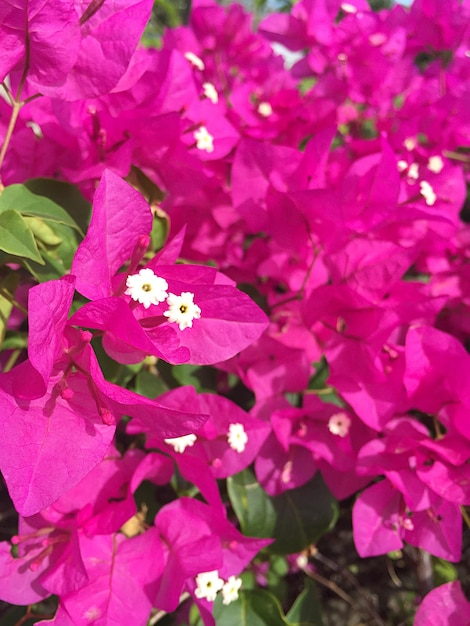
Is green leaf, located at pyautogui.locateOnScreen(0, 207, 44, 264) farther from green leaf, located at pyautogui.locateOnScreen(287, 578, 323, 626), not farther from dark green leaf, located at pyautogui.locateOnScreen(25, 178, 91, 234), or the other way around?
green leaf, located at pyautogui.locateOnScreen(287, 578, 323, 626)

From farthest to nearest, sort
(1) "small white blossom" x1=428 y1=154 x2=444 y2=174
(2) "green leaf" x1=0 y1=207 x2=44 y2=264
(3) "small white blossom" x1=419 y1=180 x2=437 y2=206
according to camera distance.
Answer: (1) "small white blossom" x1=428 y1=154 x2=444 y2=174
(3) "small white blossom" x1=419 y1=180 x2=437 y2=206
(2) "green leaf" x1=0 y1=207 x2=44 y2=264

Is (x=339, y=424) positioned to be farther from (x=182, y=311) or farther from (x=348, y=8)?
(x=348, y=8)

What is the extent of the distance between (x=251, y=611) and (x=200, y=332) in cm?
48

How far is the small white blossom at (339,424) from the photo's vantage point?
0.76 meters

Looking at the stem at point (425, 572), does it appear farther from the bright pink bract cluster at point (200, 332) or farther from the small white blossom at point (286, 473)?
the small white blossom at point (286, 473)

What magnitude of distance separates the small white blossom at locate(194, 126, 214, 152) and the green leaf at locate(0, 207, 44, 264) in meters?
0.32

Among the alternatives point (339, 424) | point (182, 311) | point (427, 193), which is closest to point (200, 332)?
point (182, 311)

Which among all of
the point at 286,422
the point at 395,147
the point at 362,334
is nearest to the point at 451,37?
the point at 395,147

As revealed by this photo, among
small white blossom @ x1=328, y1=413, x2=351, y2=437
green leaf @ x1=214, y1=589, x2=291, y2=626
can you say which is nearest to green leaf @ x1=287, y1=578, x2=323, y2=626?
green leaf @ x1=214, y1=589, x2=291, y2=626

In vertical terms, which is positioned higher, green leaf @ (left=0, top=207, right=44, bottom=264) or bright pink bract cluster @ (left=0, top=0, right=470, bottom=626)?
green leaf @ (left=0, top=207, right=44, bottom=264)

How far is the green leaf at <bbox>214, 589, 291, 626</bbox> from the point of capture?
80 cm

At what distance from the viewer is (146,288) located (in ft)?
1.73

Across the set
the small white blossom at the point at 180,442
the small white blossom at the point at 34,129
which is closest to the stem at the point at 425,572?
the small white blossom at the point at 180,442

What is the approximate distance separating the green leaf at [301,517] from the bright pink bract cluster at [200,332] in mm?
39
